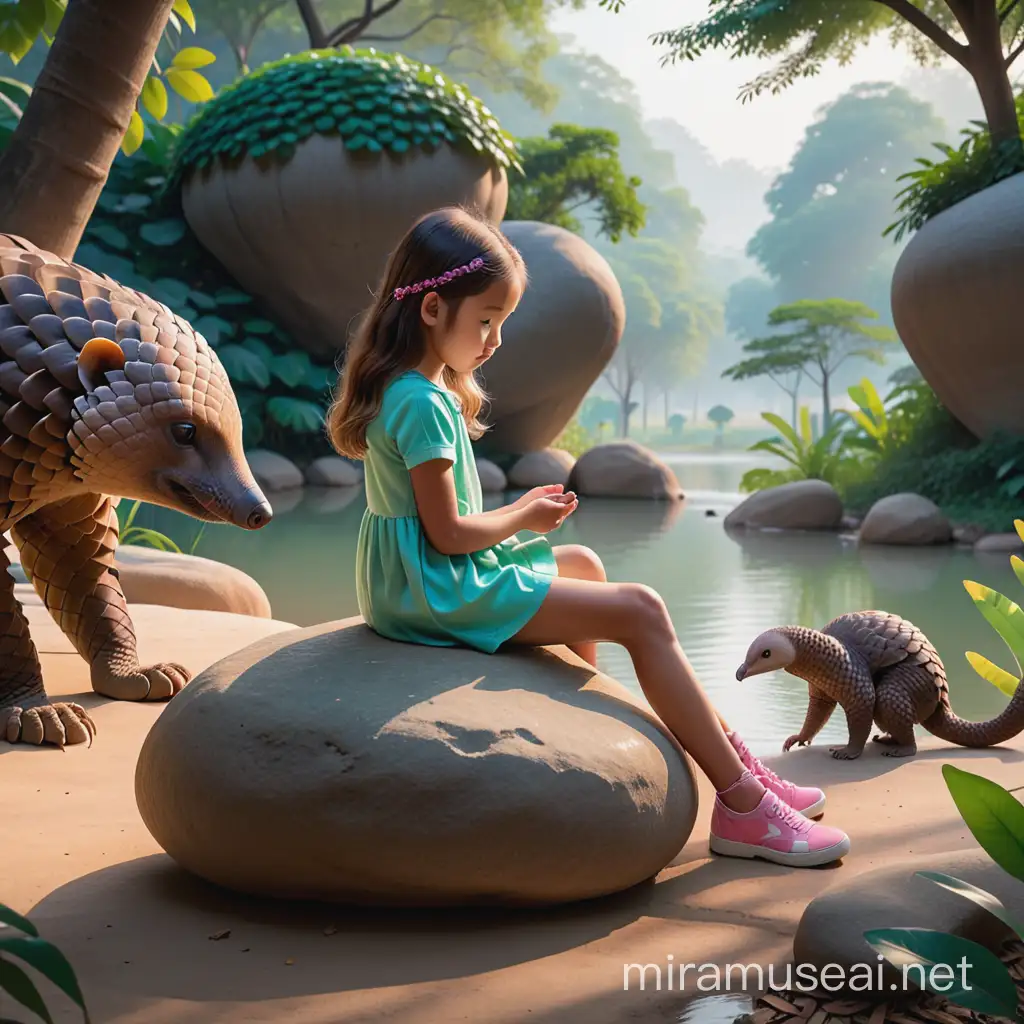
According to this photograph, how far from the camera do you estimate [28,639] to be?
126 inches

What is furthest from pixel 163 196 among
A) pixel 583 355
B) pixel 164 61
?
pixel 164 61

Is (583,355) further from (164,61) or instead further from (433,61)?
(433,61)

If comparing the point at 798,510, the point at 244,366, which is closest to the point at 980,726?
the point at 798,510

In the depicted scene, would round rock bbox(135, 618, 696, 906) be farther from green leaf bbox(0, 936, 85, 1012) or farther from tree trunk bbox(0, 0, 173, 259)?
tree trunk bbox(0, 0, 173, 259)

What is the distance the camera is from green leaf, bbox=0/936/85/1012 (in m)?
1.22

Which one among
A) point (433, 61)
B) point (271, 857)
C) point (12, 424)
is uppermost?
point (433, 61)

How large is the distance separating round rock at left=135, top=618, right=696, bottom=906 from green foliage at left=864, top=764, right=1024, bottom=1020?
666 millimetres

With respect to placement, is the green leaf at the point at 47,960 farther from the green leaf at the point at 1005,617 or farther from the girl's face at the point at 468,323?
the green leaf at the point at 1005,617

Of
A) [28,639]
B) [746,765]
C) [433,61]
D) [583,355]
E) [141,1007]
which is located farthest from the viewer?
[433,61]

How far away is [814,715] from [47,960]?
259 cm

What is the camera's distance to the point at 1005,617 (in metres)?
2.65

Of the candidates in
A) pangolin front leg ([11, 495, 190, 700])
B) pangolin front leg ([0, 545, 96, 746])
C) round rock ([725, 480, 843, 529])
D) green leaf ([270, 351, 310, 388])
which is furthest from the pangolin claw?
green leaf ([270, 351, 310, 388])

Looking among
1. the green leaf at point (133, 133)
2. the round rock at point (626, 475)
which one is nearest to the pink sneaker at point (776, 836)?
the green leaf at point (133, 133)

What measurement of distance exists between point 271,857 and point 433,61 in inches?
1493
